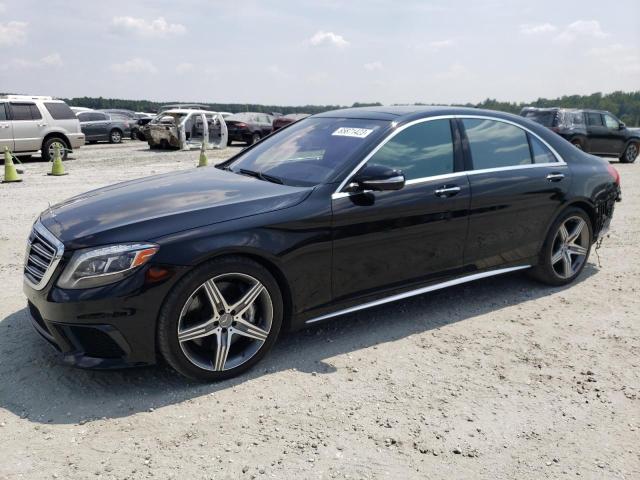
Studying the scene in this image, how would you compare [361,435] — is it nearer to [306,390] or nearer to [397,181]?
[306,390]

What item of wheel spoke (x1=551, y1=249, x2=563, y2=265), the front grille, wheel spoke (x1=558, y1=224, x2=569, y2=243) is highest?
the front grille

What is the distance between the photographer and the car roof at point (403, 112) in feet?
14.2

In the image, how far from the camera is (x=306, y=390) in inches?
133

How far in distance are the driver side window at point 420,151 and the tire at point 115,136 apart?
24.5 m

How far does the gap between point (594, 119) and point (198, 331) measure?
18.3 m

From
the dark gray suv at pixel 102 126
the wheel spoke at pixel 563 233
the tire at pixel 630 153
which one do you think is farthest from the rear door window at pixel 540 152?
the dark gray suv at pixel 102 126

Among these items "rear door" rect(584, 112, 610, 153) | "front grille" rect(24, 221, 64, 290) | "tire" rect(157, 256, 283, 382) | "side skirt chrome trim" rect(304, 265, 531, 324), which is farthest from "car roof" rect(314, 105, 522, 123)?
"rear door" rect(584, 112, 610, 153)

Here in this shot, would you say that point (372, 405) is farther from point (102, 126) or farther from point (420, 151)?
point (102, 126)

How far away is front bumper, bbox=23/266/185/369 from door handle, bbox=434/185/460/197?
2050 mm

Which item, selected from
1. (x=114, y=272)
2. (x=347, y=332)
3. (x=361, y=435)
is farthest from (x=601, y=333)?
(x=114, y=272)

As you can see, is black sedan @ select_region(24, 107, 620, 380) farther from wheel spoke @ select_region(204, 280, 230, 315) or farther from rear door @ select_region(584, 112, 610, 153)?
rear door @ select_region(584, 112, 610, 153)

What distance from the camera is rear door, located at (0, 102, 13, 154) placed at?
1545 centimetres

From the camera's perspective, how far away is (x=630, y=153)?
19578 mm

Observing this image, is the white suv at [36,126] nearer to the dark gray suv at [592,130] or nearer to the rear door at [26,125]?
the rear door at [26,125]
